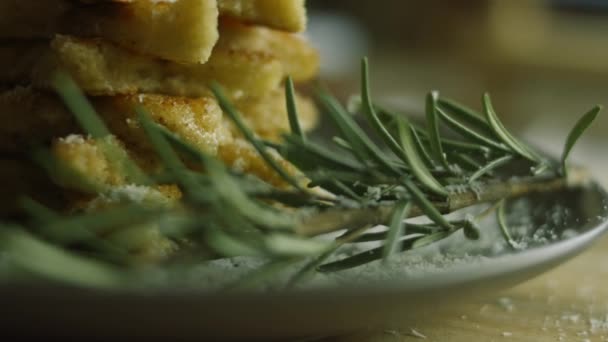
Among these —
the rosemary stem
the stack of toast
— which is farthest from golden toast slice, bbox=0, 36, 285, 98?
the rosemary stem

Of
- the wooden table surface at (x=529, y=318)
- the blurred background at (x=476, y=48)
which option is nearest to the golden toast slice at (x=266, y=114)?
the wooden table surface at (x=529, y=318)

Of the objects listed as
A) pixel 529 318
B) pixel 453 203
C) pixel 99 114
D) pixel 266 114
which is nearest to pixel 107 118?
pixel 99 114

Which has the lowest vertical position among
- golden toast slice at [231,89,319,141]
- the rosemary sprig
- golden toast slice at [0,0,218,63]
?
the rosemary sprig

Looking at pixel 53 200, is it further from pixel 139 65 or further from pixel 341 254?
pixel 341 254

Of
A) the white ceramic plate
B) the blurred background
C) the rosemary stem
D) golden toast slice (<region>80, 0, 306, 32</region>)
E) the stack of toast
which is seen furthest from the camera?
the blurred background

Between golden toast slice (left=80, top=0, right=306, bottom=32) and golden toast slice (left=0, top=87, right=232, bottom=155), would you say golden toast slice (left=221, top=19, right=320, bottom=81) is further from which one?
golden toast slice (left=0, top=87, right=232, bottom=155)
